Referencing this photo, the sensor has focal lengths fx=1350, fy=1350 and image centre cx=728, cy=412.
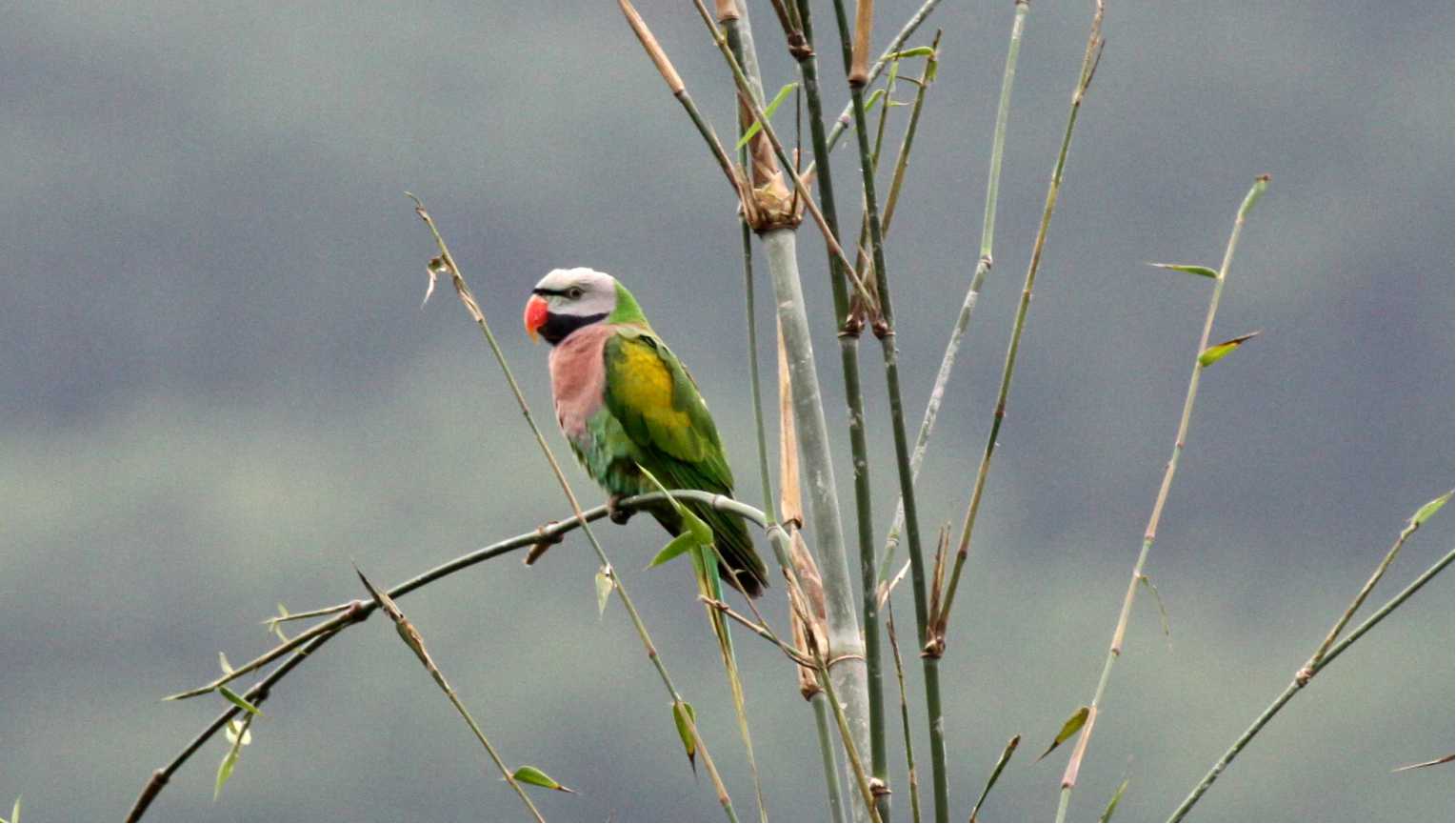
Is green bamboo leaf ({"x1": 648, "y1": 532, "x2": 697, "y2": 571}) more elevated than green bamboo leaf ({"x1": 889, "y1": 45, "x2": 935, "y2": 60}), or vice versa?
green bamboo leaf ({"x1": 889, "y1": 45, "x2": 935, "y2": 60})

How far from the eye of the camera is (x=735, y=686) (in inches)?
66.7

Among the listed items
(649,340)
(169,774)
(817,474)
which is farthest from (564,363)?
(817,474)

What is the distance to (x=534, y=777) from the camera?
1.67m

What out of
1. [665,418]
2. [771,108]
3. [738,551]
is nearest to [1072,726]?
[771,108]

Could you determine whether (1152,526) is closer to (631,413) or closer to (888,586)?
(888,586)

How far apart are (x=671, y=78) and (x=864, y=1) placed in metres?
0.26

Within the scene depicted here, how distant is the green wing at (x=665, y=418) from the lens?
12.0 ft

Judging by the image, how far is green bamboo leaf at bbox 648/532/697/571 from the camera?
163cm

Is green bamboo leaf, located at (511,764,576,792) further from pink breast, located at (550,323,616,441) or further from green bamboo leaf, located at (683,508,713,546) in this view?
pink breast, located at (550,323,616,441)

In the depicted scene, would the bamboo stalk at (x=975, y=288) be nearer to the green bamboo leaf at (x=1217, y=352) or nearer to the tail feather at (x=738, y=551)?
the green bamboo leaf at (x=1217, y=352)

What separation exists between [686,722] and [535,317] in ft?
8.99

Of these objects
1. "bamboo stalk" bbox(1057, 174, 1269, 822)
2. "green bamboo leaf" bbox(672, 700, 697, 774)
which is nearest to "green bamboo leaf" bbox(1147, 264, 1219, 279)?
"bamboo stalk" bbox(1057, 174, 1269, 822)

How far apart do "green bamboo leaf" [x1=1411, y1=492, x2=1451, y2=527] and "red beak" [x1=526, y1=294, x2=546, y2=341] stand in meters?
2.85

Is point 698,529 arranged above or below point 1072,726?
above
